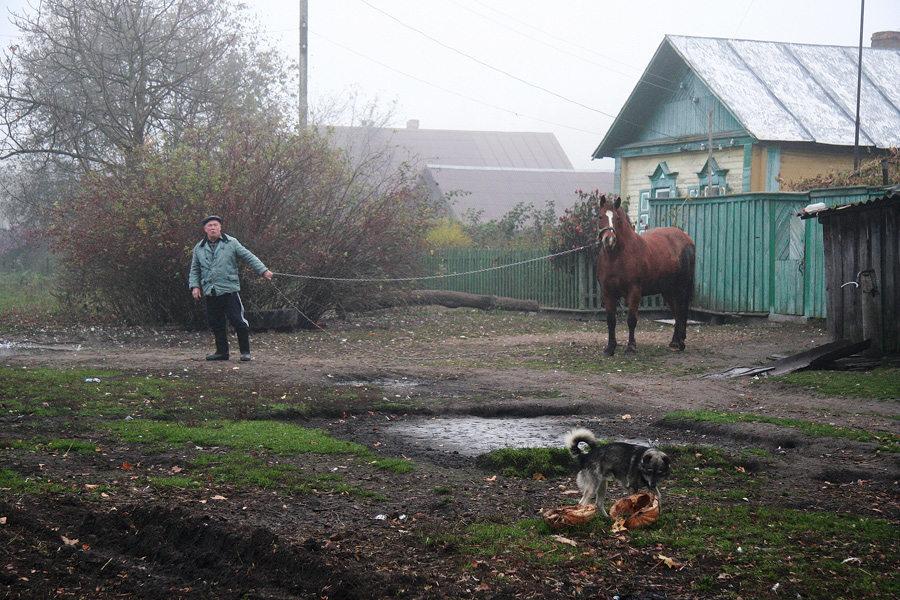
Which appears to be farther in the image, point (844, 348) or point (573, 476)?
point (844, 348)

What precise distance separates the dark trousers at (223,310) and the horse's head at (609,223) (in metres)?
5.61

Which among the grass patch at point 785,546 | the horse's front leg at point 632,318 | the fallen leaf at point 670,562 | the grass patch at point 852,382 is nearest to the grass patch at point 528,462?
the grass patch at point 785,546

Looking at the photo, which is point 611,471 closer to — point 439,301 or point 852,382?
point 852,382

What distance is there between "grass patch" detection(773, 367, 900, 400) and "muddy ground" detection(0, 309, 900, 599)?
25 centimetres

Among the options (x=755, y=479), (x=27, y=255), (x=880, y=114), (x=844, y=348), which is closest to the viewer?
(x=755, y=479)

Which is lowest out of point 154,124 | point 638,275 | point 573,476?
point 573,476

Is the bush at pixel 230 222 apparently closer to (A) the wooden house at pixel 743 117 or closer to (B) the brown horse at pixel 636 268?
(B) the brown horse at pixel 636 268

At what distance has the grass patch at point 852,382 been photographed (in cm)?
871

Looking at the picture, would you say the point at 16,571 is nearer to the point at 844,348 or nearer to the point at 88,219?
the point at 844,348

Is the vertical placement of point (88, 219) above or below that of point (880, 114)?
below

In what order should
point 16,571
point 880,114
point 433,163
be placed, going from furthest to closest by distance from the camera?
point 433,163 → point 880,114 → point 16,571

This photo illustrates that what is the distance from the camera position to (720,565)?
3.88 metres

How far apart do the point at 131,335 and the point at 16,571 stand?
38.6ft

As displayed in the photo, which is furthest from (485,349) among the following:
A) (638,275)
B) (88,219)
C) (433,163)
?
(433,163)
